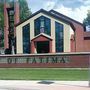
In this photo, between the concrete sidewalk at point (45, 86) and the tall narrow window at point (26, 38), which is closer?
the concrete sidewalk at point (45, 86)

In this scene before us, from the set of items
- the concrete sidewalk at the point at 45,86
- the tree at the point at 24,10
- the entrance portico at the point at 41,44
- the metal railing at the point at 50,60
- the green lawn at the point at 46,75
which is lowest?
the concrete sidewalk at the point at 45,86

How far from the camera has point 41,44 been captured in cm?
5641

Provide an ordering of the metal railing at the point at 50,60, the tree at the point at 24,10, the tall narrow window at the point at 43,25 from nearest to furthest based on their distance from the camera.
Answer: the metal railing at the point at 50,60
the tall narrow window at the point at 43,25
the tree at the point at 24,10

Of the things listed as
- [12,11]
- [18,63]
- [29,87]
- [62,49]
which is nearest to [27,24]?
[62,49]

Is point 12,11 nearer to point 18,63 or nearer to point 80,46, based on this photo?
point 80,46

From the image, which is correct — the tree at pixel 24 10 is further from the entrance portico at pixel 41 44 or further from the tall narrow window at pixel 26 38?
the entrance portico at pixel 41 44

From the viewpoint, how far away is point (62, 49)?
5544 centimetres

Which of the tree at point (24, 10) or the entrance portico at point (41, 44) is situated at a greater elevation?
the tree at point (24, 10)

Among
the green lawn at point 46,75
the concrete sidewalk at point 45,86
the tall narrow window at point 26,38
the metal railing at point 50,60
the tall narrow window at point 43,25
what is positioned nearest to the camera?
the concrete sidewalk at point 45,86

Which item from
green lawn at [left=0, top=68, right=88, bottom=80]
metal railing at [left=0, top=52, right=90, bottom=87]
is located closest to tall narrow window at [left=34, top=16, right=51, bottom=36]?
metal railing at [left=0, top=52, right=90, bottom=87]

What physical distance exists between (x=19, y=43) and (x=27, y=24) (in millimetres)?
3418

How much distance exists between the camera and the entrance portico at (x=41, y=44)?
2194 inches

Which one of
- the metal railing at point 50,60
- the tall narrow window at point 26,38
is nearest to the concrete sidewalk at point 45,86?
Result: the metal railing at point 50,60

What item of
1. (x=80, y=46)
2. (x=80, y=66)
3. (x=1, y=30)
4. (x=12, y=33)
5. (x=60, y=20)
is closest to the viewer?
(x=80, y=66)
